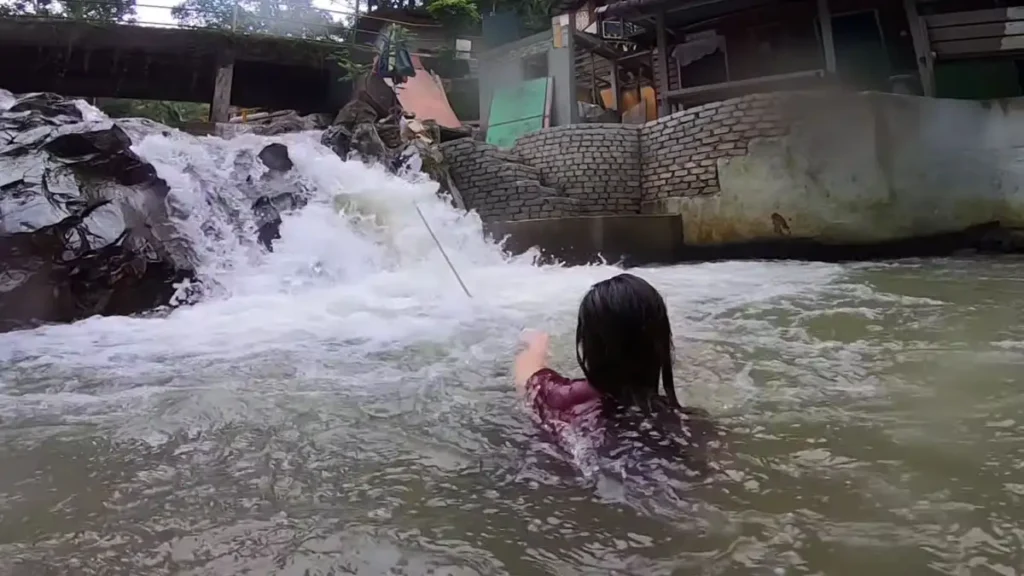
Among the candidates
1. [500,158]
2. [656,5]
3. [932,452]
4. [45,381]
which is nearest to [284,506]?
[932,452]

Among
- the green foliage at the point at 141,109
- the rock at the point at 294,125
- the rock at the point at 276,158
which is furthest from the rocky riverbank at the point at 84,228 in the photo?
the green foliage at the point at 141,109

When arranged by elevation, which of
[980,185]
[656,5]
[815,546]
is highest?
[656,5]

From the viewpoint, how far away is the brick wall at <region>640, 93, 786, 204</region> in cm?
905

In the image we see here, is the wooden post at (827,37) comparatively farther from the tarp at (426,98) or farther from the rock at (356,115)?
the tarp at (426,98)

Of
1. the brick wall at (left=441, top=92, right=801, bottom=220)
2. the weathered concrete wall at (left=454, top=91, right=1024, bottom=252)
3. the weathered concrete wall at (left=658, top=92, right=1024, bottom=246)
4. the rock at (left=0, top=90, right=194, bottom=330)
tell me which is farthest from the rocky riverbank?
the weathered concrete wall at (left=658, top=92, right=1024, bottom=246)

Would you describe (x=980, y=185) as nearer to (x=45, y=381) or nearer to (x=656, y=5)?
(x=656, y=5)

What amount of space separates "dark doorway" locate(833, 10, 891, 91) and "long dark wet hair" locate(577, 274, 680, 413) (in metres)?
11.4

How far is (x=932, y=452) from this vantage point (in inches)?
77.5

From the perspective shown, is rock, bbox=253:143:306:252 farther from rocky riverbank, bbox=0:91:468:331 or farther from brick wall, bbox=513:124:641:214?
brick wall, bbox=513:124:641:214

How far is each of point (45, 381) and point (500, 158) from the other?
26.2ft

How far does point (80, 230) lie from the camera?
561 centimetres

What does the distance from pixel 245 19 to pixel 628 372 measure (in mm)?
12863

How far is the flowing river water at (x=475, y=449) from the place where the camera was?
1.47 metres

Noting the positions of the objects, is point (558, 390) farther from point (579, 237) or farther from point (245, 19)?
point (245, 19)
